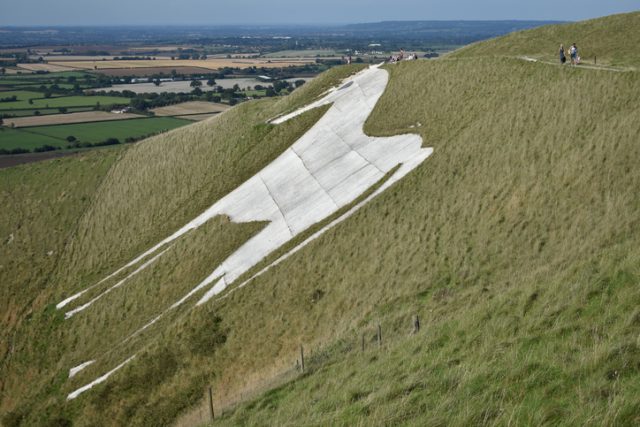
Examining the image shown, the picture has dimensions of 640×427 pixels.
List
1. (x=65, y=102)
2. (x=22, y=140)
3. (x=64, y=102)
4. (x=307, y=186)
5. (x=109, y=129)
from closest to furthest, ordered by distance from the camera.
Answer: (x=307, y=186)
(x=22, y=140)
(x=109, y=129)
(x=64, y=102)
(x=65, y=102)

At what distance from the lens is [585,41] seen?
54.2 meters

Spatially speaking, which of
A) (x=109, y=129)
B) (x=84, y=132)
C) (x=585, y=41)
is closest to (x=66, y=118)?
(x=109, y=129)

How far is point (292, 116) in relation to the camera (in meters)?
59.1

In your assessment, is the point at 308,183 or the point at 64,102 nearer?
the point at 308,183

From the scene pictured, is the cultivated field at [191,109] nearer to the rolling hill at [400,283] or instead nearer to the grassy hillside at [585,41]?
the rolling hill at [400,283]

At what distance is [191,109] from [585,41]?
98.7 m

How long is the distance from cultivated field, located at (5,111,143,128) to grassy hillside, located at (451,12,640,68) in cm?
8827

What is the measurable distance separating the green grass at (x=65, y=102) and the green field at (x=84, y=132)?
Result: 29.7 m

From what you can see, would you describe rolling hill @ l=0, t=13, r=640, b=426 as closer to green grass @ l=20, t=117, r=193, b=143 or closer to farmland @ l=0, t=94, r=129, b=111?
green grass @ l=20, t=117, r=193, b=143

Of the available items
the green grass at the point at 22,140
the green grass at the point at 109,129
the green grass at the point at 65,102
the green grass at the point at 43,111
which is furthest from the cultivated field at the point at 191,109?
the green grass at the point at 22,140

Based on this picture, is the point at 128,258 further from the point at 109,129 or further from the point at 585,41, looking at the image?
the point at 109,129

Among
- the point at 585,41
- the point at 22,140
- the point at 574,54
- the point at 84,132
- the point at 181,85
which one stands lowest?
the point at 181,85

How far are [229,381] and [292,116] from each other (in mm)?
38926

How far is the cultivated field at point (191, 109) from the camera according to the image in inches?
5084
